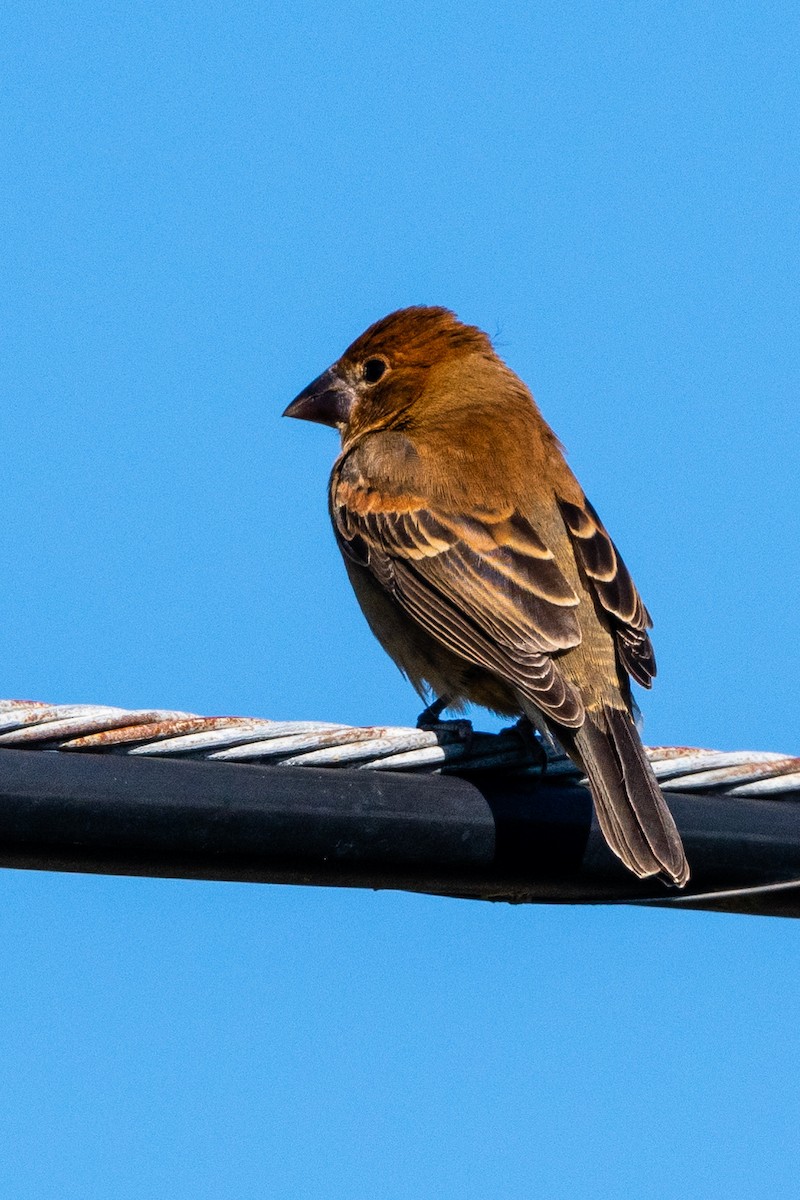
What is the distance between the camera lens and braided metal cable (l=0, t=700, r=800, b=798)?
3186 mm

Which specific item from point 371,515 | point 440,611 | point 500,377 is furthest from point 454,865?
point 500,377

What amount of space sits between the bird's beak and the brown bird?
281 mm

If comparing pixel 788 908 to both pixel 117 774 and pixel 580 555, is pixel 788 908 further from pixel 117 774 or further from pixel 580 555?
pixel 580 555

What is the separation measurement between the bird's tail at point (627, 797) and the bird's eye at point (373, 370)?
106 inches

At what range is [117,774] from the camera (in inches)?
126

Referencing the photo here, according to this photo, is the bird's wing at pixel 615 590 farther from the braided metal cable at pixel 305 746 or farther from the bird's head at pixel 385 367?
the bird's head at pixel 385 367

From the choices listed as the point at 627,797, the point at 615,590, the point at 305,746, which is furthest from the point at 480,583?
the point at 305,746

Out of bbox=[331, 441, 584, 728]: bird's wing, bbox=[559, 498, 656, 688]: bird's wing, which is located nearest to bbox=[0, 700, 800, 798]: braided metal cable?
bbox=[331, 441, 584, 728]: bird's wing

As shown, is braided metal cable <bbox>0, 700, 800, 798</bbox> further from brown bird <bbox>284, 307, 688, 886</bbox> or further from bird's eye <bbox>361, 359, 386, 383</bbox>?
bird's eye <bbox>361, 359, 386, 383</bbox>

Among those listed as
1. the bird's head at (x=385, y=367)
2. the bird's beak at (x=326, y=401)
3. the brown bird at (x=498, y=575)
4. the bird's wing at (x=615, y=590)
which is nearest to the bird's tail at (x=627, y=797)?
the brown bird at (x=498, y=575)

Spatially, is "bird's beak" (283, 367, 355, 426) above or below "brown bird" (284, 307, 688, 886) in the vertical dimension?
above

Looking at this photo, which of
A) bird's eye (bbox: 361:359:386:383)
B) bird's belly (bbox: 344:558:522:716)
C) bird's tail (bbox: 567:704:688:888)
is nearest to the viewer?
bird's tail (bbox: 567:704:688:888)

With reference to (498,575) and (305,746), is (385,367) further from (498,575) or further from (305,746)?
(305,746)

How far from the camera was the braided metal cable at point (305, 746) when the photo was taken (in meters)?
3.19
